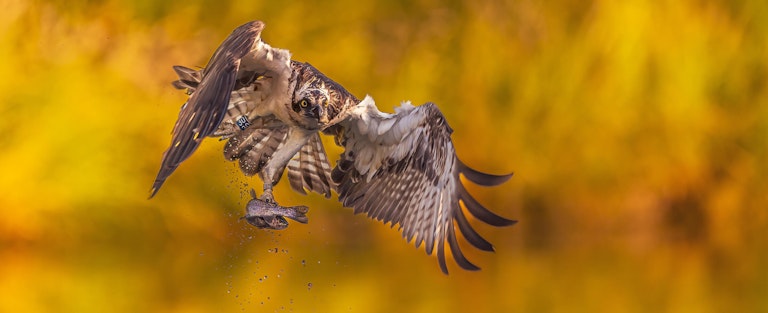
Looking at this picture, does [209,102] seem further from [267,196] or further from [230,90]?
[267,196]

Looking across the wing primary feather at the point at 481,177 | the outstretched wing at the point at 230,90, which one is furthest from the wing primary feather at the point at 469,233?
the outstretched wing at the point at 230,90

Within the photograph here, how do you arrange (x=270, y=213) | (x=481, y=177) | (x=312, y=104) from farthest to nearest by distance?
(x=481, y=177), (x=270, y=213), (x=312, y=104)

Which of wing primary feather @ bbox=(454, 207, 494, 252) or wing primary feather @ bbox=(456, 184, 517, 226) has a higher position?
wing primary feather @ bbox=(456, 184, 517, 226)

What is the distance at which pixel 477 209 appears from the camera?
6852 mm

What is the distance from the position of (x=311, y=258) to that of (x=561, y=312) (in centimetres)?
359

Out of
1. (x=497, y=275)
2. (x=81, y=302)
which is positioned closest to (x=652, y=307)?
(x=497, y=275)

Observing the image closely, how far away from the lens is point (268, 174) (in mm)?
6711

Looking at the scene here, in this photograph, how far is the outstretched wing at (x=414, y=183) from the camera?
667 centimetres

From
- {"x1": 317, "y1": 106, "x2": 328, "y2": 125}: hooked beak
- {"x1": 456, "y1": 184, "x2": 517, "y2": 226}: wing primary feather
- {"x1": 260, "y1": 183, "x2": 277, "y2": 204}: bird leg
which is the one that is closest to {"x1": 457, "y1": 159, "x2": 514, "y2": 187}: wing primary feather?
{"x1": 456, "y1": 184, "x2": 517, "y2": 226}: wing primary feather

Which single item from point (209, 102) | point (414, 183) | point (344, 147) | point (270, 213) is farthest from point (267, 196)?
point (209, 102)

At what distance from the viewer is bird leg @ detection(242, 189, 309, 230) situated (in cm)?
644

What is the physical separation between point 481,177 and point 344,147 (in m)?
0.82

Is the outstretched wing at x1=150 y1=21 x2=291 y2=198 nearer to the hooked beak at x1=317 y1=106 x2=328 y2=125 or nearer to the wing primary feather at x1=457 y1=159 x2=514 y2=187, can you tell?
the hooked beak at x1=317 y1=106 x2=328 y2=125

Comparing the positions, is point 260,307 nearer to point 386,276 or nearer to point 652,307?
point 386,276
